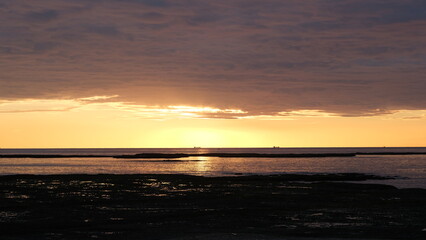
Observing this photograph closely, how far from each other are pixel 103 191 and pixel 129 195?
4.60 meters

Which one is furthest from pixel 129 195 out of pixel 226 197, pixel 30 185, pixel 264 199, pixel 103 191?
pixel 30 185

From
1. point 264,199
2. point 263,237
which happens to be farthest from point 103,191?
point 263,237

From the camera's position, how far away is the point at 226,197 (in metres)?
41.9

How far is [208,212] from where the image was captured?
33031 mm

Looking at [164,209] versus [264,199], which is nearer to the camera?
[164,209]

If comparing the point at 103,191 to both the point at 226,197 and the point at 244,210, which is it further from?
the point at 244,210

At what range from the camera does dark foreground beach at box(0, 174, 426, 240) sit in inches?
1007

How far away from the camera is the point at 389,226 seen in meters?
27.4

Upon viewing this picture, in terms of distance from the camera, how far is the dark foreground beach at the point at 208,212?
83.9 ft

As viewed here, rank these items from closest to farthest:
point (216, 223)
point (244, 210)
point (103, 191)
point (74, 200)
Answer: point (216, 223) → point (244, 210) → point (74, 200) → point (103, 191)

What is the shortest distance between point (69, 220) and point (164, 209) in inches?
273

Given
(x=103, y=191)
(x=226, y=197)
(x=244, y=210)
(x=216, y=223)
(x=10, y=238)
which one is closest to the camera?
(x=10, y=238)

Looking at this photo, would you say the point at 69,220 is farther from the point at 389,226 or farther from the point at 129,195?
the point at 389,226

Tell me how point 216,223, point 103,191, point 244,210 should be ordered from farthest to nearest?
1. point 103,191
2. point 244,210
3. point 216,223
